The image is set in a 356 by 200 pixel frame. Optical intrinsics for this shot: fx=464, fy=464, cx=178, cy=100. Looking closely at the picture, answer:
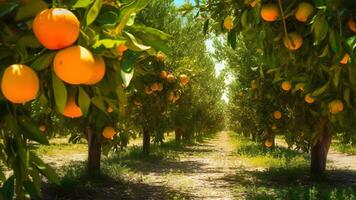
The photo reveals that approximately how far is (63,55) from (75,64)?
91mm

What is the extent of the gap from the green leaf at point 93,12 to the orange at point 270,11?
6.08 feet

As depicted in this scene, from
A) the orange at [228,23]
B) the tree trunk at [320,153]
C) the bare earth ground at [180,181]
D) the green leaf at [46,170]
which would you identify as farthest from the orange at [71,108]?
the tree trunk at [320,153]

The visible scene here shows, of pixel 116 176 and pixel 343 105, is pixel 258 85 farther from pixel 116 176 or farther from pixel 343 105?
pixel 116 176

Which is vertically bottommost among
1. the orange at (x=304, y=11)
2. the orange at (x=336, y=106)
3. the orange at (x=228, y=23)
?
the orange at (x=336, y=106)

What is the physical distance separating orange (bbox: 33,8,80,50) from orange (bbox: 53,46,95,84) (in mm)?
33

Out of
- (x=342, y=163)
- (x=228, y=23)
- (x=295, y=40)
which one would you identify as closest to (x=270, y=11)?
(x=295, y=40)

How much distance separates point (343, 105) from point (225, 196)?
5.86 meters

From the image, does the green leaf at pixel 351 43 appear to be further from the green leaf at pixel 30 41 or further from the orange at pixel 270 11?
the green leaf at pixel 30 41

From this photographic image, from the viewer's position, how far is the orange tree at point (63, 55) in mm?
1534

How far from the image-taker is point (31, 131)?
2016mm

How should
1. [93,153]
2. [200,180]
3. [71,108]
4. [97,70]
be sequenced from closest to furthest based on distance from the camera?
[97,70]
[71,108]
[93,153]
[200,180]

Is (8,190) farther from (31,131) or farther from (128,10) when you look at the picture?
(128,10)

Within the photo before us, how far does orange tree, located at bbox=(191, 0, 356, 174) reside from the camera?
298 cm

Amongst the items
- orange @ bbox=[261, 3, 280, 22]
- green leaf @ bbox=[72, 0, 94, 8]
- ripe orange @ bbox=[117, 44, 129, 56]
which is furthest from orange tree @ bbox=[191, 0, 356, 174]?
green leaf @ bbox=[72, 0, 94, 8]
